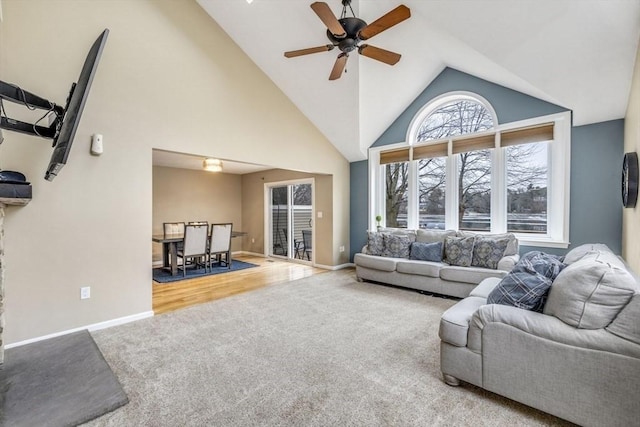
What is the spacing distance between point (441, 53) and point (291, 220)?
15.1 feet

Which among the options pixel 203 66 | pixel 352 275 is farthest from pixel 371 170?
pixel 203 66

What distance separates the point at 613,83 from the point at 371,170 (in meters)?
3.66

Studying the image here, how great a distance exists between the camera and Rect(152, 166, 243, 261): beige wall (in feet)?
22.7

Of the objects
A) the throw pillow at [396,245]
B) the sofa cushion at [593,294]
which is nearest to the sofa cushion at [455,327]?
the sofa cushion at [593,294]

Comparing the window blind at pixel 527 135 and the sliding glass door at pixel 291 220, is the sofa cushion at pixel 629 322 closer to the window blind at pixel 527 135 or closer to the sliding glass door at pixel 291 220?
the window blind at pixel 527 135

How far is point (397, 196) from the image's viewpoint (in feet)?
19.0

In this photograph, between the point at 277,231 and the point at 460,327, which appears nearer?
the point at 460,327

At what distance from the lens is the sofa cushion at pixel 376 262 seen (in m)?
4.56

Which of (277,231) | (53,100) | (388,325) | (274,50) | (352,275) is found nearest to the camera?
(53,100)

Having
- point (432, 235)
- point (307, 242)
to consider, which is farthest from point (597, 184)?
point (307, 242)

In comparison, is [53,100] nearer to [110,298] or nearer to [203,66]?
[203,66]

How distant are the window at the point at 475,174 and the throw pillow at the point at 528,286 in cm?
234

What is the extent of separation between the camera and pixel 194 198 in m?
7.55

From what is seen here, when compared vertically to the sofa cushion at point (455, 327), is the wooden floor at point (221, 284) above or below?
below
